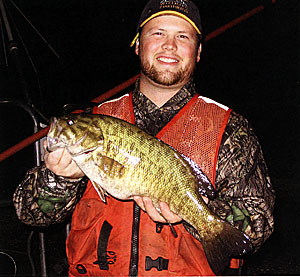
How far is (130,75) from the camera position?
21391 mm

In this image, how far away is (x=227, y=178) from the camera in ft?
7.80

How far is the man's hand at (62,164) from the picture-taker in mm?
2031

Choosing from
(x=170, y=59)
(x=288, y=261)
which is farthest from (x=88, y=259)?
(x=288, y=261)

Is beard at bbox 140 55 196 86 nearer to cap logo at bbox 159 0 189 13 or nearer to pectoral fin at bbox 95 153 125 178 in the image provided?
cap logo at bbox 159 0 189 13

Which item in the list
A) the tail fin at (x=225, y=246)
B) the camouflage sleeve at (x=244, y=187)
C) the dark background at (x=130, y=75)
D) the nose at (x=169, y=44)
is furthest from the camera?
the dark background at (x=130, y=75)

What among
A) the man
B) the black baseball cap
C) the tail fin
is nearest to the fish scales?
the tail fin

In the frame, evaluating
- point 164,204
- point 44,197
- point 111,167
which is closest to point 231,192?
point 164,204

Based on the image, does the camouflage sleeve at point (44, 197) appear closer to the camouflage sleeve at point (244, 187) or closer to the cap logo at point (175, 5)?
the camouflage sleeve at point (244, 187)

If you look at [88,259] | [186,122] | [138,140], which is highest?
[186,122]

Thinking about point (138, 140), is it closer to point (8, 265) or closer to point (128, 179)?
point (128, 179)

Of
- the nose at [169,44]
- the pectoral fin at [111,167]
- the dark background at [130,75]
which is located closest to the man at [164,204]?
the nose at [169,44]

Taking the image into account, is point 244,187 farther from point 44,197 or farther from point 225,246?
point 44,197

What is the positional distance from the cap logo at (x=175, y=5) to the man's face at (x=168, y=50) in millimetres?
78

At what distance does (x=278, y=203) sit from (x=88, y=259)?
219 inches
